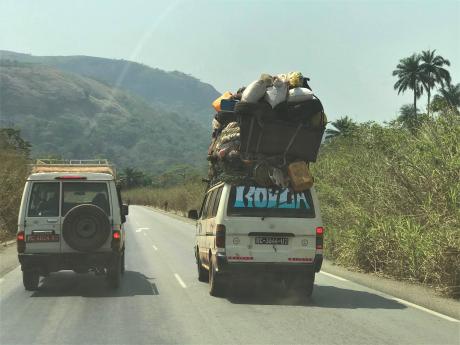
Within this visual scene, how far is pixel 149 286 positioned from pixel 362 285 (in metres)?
4.53

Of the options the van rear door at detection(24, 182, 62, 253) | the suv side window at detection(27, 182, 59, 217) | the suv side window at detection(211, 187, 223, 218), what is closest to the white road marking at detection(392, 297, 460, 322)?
the suv side window at detection(211, 187, 223, 218)

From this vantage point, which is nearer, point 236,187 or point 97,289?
point 236,187

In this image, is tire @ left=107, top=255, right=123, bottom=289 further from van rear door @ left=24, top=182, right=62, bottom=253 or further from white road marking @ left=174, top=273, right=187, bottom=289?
white road marking @ left=174, top=273, right=187, bottom=289

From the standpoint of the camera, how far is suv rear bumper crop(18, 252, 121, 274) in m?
11.4

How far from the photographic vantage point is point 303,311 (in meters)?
9.89

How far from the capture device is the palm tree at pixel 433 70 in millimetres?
89188

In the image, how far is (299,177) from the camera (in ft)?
36.0

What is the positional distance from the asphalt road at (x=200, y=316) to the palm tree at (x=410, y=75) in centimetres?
8240

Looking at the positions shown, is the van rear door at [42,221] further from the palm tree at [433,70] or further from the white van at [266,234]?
the palm tree at [433,70]

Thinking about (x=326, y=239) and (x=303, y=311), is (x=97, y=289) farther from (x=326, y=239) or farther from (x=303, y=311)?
(x=326, y=239)

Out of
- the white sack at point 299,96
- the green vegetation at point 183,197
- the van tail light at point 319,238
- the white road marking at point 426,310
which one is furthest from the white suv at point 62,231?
the green vegetation at point 183,197

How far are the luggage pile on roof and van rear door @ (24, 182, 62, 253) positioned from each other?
10.6ft

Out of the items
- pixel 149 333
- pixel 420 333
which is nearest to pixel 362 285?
pixel 420 333

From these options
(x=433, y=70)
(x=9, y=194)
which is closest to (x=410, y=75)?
(x=433, y=70)
